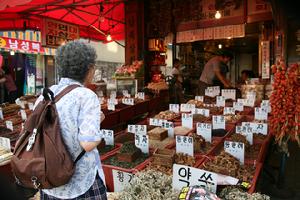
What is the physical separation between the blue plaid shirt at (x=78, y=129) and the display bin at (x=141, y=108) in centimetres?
463

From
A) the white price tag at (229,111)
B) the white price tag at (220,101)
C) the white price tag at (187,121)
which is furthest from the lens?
the white price tag at (220,101)

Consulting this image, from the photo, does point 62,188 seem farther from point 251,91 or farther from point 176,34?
point 176,34

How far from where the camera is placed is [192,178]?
2.41 meters

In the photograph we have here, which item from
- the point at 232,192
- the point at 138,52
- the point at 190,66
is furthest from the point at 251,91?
the point at 190,66

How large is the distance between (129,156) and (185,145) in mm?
615

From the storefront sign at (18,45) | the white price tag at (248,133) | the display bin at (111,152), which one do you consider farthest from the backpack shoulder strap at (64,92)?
the storefront sign at (18,45)

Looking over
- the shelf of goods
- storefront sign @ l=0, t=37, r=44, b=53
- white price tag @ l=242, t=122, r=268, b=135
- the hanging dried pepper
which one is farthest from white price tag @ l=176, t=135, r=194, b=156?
storefront sign @ l=0, t=37, r=44, b=53

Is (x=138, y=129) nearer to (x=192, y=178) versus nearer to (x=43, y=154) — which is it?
(x=192, y=178)

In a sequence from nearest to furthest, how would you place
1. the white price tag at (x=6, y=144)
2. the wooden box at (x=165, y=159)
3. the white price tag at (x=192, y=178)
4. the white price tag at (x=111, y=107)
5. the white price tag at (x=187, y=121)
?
the white price tag at (x=192, y=178)
the wooden box at (x=165, y=159)
the white price tag at (x=6, y=144)
the white price tag at (x=187, y=121)
the white price tag at (x=111, y=107)

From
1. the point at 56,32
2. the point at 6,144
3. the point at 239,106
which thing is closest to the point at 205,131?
the point at 239,106

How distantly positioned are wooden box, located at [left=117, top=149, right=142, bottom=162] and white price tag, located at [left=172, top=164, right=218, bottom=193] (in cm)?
80

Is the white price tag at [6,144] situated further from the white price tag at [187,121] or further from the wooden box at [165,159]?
the white price tag at [187,121]

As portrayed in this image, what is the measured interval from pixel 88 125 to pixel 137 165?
4.63 ft

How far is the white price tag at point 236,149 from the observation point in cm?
303
